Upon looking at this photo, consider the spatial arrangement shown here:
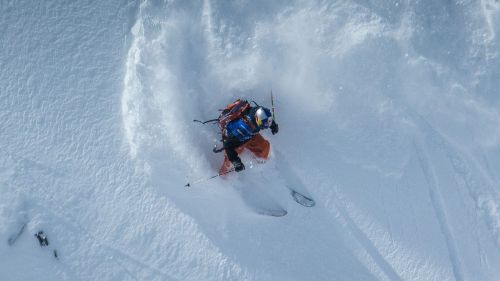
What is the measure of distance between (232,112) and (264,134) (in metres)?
0.98

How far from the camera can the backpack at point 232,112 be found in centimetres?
656

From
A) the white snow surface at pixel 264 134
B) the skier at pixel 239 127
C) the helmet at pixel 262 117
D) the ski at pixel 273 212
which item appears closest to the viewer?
the helmet at pixel 262 117

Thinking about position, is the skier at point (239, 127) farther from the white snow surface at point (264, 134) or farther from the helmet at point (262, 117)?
the white snow surface at point (264, 134)

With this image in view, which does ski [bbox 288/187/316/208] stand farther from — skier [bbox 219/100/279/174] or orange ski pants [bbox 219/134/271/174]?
skier [bbox 219/100/279/174]

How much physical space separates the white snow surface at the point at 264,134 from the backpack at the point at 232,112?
1.73 ft

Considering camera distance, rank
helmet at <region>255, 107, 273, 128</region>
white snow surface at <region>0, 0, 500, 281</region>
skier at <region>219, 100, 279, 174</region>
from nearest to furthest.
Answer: helmet at <region>255, 107, 273, 128</region>, skier at <region>219, 100, 279, 174</region>, white snow surface at <region>0, 0, 500, 281</region>

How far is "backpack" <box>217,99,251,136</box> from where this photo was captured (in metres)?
6.56


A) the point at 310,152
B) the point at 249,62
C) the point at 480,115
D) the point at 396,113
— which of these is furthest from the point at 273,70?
the point at 480,115

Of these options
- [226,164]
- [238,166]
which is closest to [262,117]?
[238,166]

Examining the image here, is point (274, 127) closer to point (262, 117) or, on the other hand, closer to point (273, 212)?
point (262, 117)

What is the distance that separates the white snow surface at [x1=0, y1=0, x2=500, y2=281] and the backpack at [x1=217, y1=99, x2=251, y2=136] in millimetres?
526

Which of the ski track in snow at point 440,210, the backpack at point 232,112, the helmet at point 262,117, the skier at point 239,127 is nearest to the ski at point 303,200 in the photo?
the skier at point 239,127

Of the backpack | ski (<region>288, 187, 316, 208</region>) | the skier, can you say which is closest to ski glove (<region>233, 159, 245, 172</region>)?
the skier

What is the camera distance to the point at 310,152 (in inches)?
287
